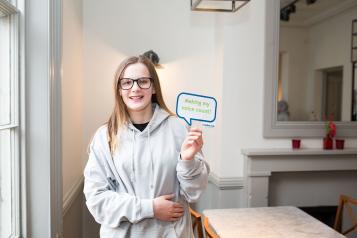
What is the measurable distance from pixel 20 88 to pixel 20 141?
0.24 metres

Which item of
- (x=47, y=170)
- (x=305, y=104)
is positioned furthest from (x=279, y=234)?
(x=305, y=104)

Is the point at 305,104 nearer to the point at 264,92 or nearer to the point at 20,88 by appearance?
the point at 264,92

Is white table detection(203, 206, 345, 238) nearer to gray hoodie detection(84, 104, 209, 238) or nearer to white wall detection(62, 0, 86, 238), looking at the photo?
gray hoodie detection(84, 104, 209, 238)

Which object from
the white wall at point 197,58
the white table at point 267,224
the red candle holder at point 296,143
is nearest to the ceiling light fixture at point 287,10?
the white wall at point 197,58

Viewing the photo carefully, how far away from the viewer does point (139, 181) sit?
4.00ft

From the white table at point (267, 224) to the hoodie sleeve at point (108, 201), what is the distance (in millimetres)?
690

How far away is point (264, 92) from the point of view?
2.85m

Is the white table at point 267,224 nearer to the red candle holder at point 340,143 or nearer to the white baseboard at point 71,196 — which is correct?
the white baseboard at point 71,196

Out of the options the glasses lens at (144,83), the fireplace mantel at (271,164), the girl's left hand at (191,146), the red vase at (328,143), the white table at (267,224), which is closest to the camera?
the girl's left hand at (191,146)

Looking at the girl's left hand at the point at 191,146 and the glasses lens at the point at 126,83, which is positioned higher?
the glasses lens at the point at 126,83

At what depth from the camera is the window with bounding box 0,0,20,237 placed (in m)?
1.44

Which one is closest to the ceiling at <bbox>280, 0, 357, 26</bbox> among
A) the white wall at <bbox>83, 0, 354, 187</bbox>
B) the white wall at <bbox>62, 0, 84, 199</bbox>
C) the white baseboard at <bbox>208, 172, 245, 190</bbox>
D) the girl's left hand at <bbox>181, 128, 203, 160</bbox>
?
the white wall at <bbox>83, 0, 354, 187</bbox>

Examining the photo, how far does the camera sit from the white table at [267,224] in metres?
1.74

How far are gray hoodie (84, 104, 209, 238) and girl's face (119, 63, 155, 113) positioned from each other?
0.09 meters
